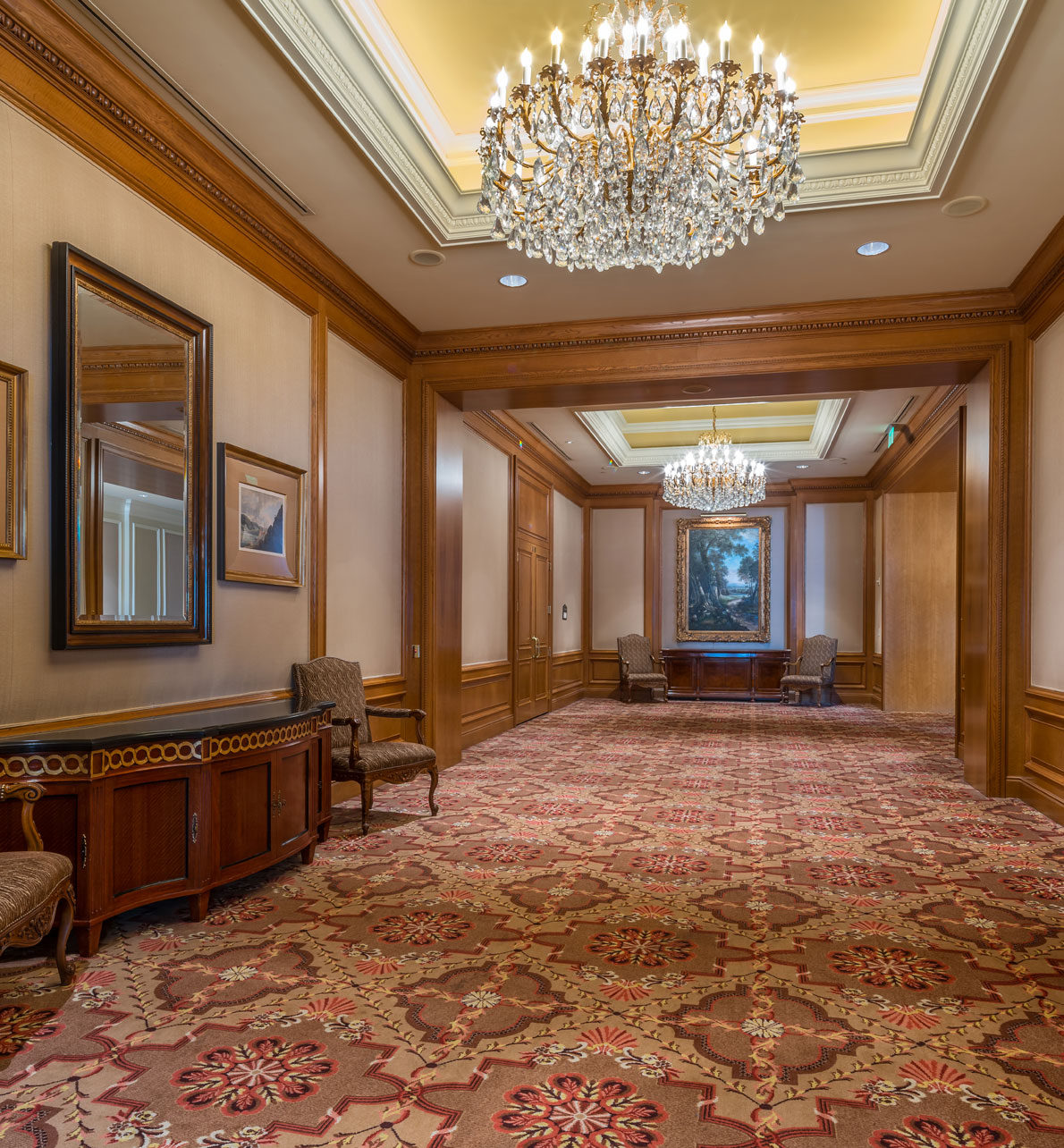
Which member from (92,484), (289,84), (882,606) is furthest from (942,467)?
(92,484)

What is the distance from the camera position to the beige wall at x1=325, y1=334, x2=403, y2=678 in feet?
19.6

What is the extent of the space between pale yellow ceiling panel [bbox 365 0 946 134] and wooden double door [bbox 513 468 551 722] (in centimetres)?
622

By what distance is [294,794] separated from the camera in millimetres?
4195

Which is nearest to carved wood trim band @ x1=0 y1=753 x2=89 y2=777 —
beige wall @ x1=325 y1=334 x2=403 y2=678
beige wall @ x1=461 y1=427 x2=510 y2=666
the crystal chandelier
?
beige wall @ x1=325 y1=334 x2=403 y2=678

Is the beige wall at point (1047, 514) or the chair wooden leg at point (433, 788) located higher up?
the beige wall at point (1047, 514)

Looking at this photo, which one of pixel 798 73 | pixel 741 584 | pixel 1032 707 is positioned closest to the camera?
pixel 798 73

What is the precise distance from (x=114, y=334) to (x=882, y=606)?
1085 centimetres

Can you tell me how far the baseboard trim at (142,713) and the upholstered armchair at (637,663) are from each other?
30.1ft

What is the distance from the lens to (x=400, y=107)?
448 cm

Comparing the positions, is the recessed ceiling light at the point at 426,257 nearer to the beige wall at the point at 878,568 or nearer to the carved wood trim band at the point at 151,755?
the carved wood trim band at the point at 151,755

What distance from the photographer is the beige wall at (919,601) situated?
1179 cm

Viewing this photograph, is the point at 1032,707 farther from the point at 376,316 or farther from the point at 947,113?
the point at 376,316

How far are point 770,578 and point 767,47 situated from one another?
10593 mm

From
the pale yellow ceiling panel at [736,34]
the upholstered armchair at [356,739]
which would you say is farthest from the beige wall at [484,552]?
the pale yellow ceiling panel at [736,34]
